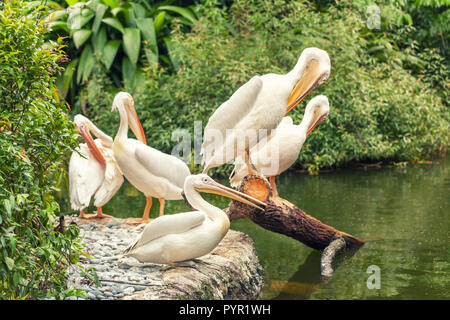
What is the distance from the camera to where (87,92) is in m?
11.3

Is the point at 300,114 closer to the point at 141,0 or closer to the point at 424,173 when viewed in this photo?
the point at 424,173

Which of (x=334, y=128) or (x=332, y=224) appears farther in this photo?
(x=334, y=128)

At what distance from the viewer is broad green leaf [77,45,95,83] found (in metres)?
11.2

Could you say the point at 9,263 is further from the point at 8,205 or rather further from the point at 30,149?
the point at 30,149

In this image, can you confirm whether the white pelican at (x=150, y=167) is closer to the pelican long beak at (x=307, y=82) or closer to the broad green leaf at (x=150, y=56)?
the pelican long beak at (x=307, y=82)

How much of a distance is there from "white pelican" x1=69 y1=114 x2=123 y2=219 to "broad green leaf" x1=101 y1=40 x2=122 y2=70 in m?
5.70

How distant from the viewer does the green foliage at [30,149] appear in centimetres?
291

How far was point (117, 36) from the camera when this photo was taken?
12.4 metres

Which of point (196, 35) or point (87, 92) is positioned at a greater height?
point (196, 35)

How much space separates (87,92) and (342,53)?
15.8 feet

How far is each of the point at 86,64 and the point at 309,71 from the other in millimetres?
7023

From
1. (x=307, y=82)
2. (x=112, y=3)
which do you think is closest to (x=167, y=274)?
(x=307, y=82)

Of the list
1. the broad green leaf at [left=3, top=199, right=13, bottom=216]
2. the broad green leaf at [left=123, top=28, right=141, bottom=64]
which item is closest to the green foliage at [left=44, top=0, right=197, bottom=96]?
the broad green leaf at [left=123, top=28, right=141, bottom=64]
